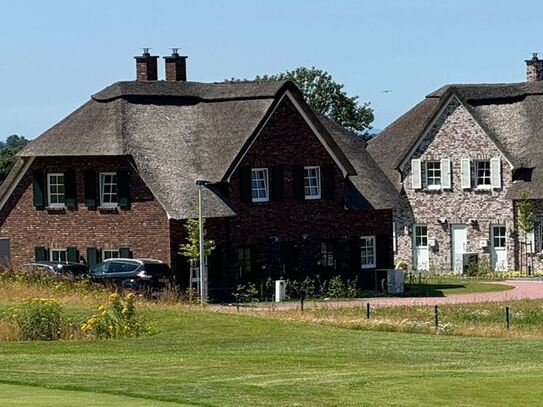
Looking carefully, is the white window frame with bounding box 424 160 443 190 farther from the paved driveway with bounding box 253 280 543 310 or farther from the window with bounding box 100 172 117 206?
the window with bounding box 100 172 117 206

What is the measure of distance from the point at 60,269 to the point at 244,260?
316 inches

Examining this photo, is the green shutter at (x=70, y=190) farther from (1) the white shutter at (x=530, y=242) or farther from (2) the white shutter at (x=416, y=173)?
(1) the white shutter at (x=530, y=242)

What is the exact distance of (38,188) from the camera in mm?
59531

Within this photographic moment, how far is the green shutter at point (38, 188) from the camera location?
59500mm

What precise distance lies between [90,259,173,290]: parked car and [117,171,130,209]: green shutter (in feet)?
13.7

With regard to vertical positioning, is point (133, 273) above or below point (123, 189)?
below

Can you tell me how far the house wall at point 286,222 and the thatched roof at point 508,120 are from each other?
1062 centimetres

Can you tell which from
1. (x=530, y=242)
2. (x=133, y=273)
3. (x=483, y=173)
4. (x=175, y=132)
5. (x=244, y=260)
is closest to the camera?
(x=133, y=273)

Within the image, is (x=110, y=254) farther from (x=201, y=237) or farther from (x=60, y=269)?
(x=201, y=237)

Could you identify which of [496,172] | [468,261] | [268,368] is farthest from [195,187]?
[268,368]

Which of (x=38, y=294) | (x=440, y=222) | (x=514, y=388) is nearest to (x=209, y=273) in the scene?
(x=38, y=294)

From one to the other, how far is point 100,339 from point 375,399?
12204 millimetres

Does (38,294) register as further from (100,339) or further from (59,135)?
(59,135)

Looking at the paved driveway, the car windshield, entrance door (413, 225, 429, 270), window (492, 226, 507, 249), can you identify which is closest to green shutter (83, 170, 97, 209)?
the car windshield
